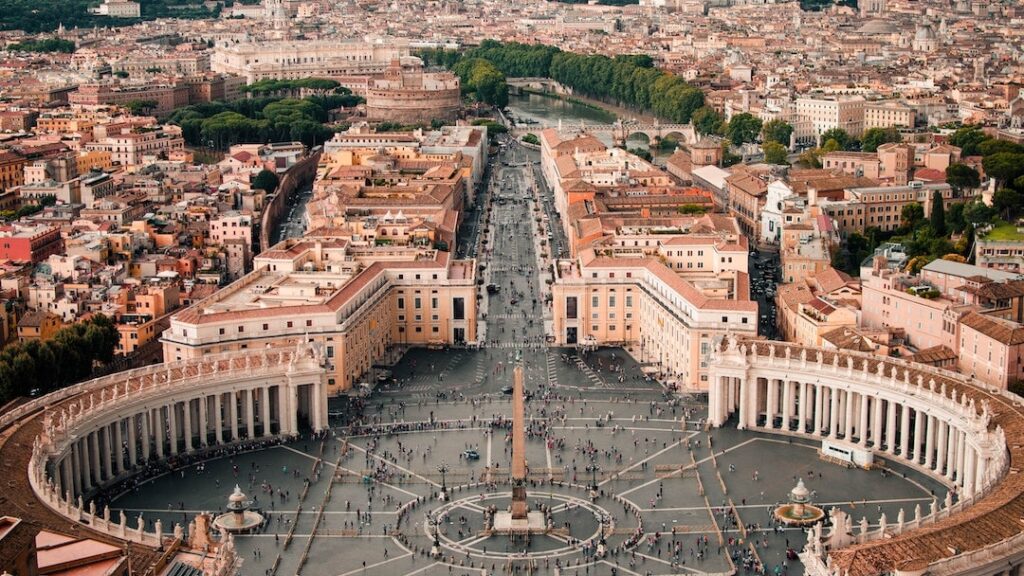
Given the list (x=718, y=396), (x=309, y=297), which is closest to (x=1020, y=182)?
(x=718, y=396)

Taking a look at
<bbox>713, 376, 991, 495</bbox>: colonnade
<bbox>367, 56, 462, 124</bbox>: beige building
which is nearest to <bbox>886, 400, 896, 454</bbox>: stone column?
Answer: <bbox>713, 376, 991, 495</bbox>: colonnade

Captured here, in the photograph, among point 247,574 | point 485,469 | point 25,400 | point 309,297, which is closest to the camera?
point 247,574

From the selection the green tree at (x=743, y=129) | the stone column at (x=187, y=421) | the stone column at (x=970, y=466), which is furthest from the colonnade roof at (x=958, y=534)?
the green tree at (x=743, y=129)

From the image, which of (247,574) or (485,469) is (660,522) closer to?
(485,469)

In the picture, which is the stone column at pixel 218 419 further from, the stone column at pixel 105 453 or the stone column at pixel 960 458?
the stone column at pixel 960 458

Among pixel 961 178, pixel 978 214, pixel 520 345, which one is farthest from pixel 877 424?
pixel 961 178

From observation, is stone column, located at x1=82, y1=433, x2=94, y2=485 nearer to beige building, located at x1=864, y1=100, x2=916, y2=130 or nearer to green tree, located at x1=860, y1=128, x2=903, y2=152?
green tree, located at x1=860, y1=128, x2=903, y2=152
